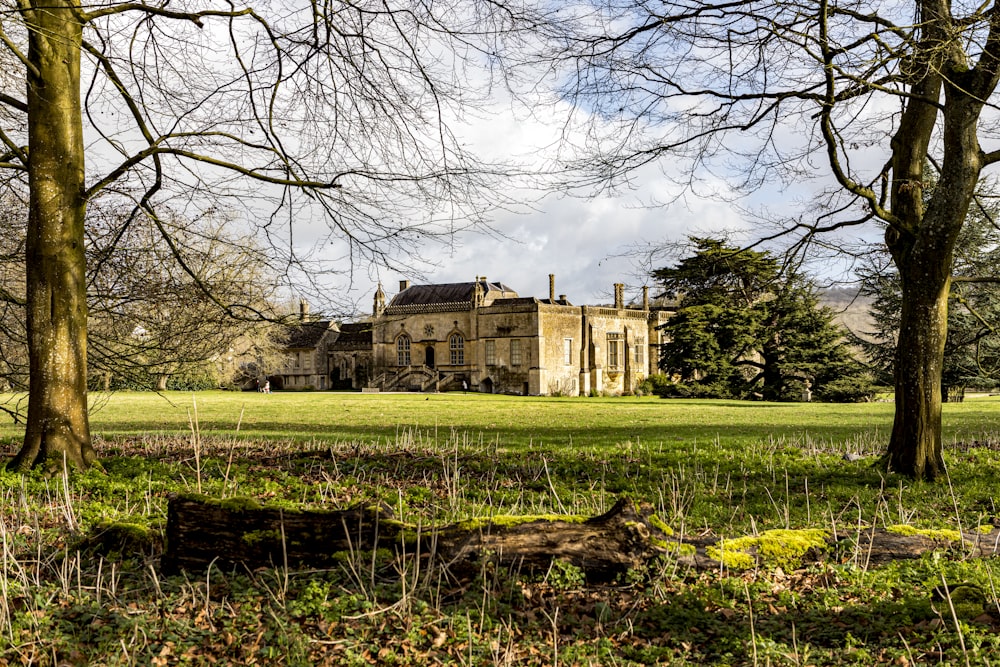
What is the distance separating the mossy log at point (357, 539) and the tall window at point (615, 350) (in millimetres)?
46838

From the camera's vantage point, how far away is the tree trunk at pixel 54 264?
7789 millimetres

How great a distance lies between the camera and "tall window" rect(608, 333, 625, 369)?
2013 inches

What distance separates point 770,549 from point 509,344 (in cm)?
4456

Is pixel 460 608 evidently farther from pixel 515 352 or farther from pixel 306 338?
pixel 306 338

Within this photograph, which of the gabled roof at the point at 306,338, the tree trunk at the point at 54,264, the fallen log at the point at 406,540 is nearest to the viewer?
the fallen log at the point at 406,540

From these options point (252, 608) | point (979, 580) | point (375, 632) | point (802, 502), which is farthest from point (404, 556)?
point (802, 502)

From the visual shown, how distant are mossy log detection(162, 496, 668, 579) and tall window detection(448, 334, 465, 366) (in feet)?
155

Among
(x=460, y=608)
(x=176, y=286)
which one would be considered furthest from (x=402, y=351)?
(x=460, y=608)

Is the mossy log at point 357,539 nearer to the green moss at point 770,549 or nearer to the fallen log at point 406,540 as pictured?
the fallen log at point 406,540

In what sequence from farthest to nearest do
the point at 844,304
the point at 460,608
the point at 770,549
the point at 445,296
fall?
the point at 445,296 → the point at 844,304 → the point at 770,549 → the point at 460,608

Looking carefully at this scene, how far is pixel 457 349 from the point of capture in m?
52.1

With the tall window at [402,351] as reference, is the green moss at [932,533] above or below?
below

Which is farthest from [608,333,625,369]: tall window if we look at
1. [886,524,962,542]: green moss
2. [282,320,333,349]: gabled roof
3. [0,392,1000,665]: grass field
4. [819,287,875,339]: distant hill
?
[886,524,962,542]: green moss

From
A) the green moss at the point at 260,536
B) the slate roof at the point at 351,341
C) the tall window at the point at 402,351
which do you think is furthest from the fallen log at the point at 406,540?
the slate roof at the point at 351,341
